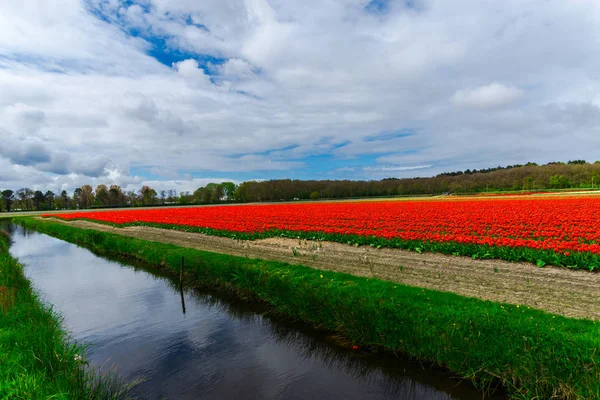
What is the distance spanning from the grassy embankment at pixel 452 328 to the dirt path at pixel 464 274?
143cm

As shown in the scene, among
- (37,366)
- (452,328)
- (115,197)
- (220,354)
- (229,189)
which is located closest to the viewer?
(37,366)

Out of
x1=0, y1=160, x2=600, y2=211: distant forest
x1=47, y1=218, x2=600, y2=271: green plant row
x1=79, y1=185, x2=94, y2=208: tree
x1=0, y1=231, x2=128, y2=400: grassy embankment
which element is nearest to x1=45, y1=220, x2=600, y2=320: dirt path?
x1=47, y1=218, x2=600, y2=271: green plant row

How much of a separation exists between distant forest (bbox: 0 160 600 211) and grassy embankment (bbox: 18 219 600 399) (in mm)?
113061

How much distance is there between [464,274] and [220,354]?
9.02m

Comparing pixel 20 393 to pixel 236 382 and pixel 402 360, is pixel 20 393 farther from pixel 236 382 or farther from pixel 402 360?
pixel 402 360

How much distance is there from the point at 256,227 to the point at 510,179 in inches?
5046

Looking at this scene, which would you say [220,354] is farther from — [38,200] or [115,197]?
[38,200]

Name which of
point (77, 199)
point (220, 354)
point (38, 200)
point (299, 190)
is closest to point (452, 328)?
point (220, 354)

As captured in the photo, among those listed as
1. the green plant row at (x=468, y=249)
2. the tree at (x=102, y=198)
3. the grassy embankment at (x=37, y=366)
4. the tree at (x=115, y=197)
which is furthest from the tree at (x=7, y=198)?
the grassy embankment at (x=37, y=366)

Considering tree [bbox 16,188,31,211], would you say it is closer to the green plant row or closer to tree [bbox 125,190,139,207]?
tree [bbox 125,190,139,207]

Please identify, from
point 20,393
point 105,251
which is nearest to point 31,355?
point 20,393

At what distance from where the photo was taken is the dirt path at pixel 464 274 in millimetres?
8758

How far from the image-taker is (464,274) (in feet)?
37.9

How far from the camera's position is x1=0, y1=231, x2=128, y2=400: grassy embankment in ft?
14.1
